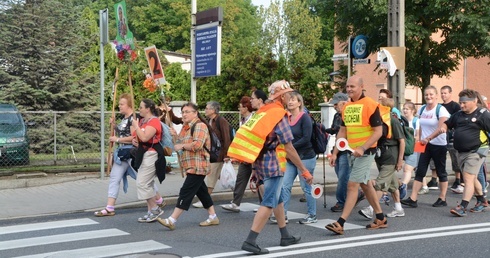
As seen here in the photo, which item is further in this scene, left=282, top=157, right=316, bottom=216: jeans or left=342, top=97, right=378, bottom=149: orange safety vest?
left=282, top=157, right=316, bottom=216: jeans

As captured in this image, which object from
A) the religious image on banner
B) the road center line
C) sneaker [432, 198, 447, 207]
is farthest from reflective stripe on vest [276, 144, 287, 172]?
the religious image on banner

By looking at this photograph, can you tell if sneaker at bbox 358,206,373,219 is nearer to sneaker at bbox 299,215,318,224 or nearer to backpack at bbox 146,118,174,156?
sneaker at bbox 299,215,318,224

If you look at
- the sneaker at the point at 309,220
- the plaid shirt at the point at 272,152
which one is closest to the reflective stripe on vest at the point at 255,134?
the plaid shirt at the point at 272,152

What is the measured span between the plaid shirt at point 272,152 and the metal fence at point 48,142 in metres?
8.75

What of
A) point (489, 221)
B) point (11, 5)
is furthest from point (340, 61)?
point (489, 221)

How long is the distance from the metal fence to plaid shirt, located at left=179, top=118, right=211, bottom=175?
6.91 metres

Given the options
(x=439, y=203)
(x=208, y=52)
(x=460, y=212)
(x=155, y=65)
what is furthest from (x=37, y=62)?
(x=460, y=212)

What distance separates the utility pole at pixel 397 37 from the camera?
14.2 m

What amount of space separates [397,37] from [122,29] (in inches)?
234

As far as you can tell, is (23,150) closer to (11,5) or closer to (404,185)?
(404,185)

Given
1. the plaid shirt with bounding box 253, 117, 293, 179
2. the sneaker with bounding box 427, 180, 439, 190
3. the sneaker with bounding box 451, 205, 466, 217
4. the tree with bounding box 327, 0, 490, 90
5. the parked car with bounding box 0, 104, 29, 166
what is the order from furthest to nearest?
the tree with bounding box 327, 0, 490, 90, the parked car with bounding box 0, 104, 29, 166, the sneaker with bounding box 427, 180, 439, 190, the sneaker with bounding box 451, 205, 466, 217, the plaid shirt with bounding box 253, 117, 293, 179

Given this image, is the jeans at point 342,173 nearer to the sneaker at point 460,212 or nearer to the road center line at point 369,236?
the road center line at point 369,236

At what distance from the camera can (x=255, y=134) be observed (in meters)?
6.99

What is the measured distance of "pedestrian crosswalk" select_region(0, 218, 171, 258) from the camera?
7336mm
